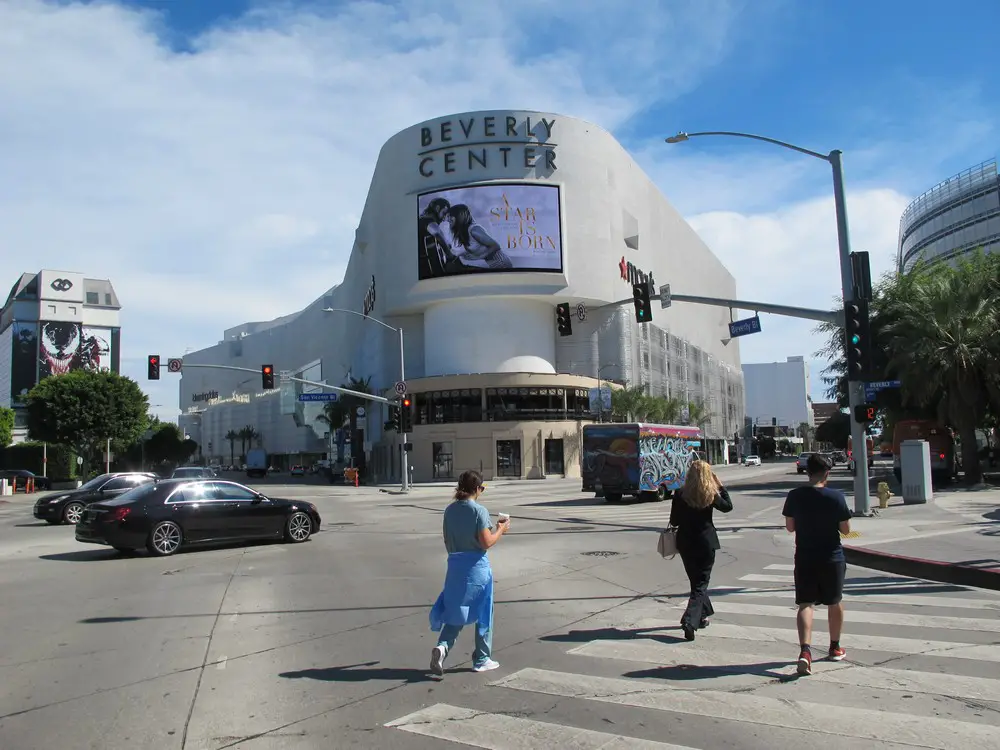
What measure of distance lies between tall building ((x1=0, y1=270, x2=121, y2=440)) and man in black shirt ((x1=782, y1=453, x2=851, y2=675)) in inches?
6404

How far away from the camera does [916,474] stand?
23.7 meters

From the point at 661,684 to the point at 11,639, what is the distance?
6.52 m

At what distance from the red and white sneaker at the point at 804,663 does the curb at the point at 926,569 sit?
18.6 feet

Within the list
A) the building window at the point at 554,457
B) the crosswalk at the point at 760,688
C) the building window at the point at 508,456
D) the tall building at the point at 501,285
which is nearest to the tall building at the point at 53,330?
the tall building at the point at 501,285

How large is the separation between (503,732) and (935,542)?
11981 mm

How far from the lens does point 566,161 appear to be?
71562 millimetres

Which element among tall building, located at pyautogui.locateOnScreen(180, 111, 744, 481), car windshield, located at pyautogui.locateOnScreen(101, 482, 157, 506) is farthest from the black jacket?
tall building, located at pyautogui.locateOnScreen(180, 111, 744, 481)

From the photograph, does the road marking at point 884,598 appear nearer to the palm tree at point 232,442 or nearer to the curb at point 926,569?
the curb at point 926,569

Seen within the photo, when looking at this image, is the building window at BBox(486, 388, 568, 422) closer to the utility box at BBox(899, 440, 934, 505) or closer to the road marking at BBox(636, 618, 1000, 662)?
the utility box at BBox(899, 440, 934, 505)

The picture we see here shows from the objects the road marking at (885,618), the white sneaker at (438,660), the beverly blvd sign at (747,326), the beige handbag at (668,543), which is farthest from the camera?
the beverly blvd sign at (747,326)

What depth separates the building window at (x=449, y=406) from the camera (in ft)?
217

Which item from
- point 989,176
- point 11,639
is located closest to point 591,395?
point 989,176

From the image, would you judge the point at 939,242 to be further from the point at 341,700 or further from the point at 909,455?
the point at 341,700

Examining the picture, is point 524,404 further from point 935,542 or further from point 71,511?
point 935,542
